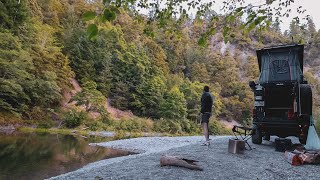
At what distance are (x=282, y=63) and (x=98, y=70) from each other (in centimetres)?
3425

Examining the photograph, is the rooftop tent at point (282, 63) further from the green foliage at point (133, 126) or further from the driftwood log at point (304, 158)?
the green foliage at point (133, 126)

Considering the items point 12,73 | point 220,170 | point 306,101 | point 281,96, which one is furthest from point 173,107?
point 220,170

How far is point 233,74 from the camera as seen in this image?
66562 mm

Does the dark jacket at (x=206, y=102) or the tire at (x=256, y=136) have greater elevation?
the dark jacket at (x=206, y=102)

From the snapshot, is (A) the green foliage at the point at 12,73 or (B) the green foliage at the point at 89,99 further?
(B) the green foliage at the point at 89,99

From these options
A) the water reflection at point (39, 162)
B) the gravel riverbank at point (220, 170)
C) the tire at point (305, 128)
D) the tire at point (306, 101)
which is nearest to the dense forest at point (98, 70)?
the gravel riverbank at point (220, 170)

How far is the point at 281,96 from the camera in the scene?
33.2 feet

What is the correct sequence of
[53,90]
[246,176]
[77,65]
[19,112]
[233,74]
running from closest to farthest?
[246,176] → [19,112] → [53,90] → [77,65] → [233,74]

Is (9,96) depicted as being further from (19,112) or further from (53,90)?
(53,90)

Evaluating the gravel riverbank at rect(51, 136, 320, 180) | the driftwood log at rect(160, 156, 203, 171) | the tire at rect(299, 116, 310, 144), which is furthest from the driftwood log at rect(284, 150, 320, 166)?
the driftwood log at rect(160, 156, 203, 171)

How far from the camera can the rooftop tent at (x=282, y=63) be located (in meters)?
10.6

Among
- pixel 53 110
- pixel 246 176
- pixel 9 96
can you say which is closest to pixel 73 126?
pixel 53 110

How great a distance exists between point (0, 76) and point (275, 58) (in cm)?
2298

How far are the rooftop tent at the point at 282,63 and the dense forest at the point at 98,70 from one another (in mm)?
2719
